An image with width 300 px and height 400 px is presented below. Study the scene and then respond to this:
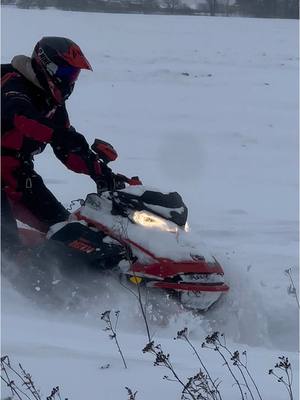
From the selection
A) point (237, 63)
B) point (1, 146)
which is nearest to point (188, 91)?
point (237, 63)

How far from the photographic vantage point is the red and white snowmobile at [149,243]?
4.75m

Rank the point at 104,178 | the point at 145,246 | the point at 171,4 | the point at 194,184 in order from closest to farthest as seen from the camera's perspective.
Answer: the point at 145,246 < the point at 104,178 < the point at 194,184 < the point at 171,4

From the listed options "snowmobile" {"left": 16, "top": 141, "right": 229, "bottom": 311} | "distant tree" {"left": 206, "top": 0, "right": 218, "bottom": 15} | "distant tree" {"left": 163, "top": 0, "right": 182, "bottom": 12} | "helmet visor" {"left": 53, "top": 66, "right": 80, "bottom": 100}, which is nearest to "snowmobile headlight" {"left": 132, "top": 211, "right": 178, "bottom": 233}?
"snowmobile" {"left": 16, "top": 141, "right": 229, "bottom": 311}

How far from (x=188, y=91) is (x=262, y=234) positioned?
10.3 metres

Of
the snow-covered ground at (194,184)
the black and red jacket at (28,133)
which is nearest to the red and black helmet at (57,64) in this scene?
the black and red jacket at (28,133)

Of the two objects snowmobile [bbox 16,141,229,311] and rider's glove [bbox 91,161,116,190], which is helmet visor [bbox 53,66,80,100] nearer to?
rider's glove [bbox 91,161,116,190]

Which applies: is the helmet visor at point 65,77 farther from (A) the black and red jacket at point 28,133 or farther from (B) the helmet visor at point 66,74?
(A) the black and red jacket at point 28,133

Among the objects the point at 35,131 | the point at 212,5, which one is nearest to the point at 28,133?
the point at 35,131

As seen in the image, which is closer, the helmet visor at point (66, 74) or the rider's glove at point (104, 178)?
the helmet visor at point (66, 74)

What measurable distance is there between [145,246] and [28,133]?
1016mm

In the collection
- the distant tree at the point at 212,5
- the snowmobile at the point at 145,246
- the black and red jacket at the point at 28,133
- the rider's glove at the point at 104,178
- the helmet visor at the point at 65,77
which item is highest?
the helmet visor at the point at 65,77

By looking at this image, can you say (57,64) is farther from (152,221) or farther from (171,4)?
(171,4)

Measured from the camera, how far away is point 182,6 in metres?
42.8

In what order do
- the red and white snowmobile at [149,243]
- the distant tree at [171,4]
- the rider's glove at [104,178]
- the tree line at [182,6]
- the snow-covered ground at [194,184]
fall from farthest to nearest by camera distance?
the distant tree at [171,4]
the tree line at [182,6]
the rider's glove at [104,178]
the red and white snowmobile at [149,243]
the snow-covered ground at [194,184]
